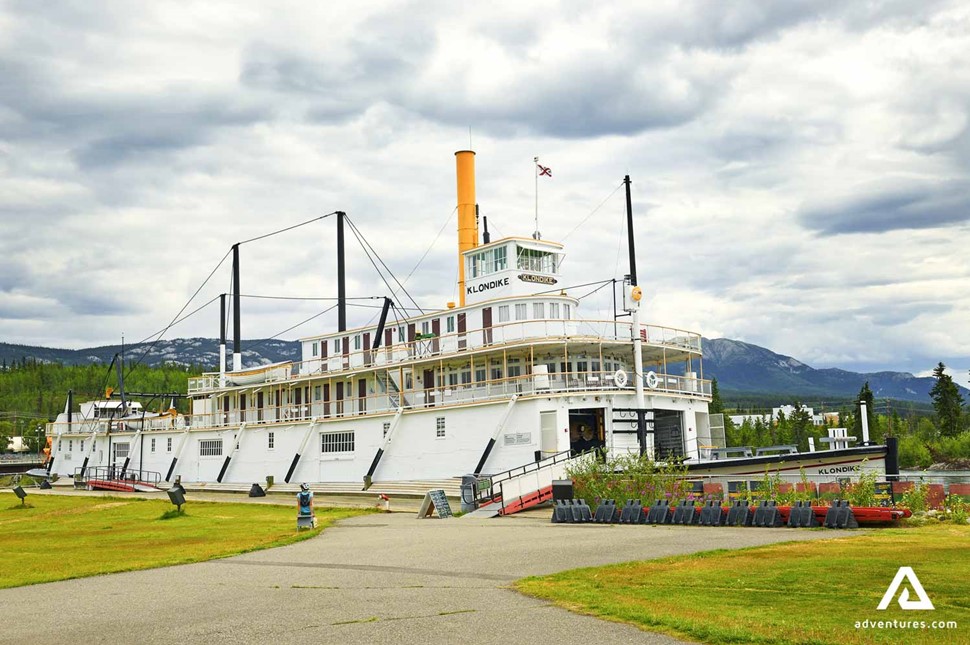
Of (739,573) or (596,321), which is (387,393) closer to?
(596,321)

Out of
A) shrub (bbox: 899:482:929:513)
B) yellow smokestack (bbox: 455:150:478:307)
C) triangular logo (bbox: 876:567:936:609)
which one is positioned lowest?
triangular logo (bbox: 876:567:936:609)

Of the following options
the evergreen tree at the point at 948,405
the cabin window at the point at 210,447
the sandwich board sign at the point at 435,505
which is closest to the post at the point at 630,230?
the sandwich board sign at the point at 435,505

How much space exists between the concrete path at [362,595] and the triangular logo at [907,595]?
10.5 feet

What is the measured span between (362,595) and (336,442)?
32.3 meters

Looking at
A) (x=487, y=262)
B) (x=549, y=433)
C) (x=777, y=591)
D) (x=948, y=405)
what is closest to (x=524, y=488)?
(x=549, y=433)

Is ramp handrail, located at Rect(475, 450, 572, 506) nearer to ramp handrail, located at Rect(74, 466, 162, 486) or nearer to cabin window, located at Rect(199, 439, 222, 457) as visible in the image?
cabin window, located at Rect(199, 439, 222, 457)

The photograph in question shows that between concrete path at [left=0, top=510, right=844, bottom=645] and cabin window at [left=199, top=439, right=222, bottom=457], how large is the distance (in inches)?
1294

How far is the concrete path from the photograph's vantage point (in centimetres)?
1009

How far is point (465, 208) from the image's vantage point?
47500 mm

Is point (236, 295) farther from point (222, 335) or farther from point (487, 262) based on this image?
point (487, 262)

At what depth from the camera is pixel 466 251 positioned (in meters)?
43.4

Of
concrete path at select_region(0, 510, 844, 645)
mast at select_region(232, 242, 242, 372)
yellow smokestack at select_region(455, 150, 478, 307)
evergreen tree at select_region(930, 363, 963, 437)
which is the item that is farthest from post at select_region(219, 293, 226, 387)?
evergreen tree at select_region(930, 363, 963, 437)

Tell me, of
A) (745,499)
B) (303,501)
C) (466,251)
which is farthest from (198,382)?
(745,499)

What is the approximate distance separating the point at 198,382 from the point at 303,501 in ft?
118
